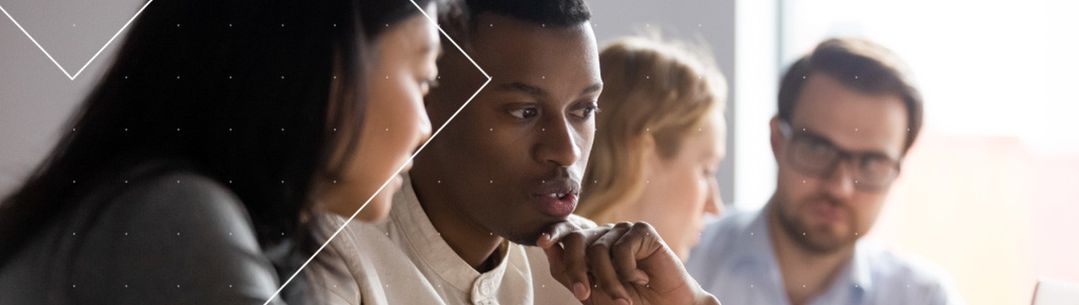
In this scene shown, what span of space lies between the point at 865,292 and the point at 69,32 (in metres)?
0.56

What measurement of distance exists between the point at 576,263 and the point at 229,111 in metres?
0.24

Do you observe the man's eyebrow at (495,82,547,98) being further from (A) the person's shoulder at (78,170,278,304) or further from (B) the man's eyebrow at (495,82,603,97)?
(A) the person's shoulder at (78,170,278,304)

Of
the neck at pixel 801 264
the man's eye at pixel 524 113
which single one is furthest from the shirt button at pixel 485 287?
the neck at pixel 801 264

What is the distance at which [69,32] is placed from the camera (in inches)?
30.1

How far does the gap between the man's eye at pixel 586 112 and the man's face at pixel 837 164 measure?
0.46 feet

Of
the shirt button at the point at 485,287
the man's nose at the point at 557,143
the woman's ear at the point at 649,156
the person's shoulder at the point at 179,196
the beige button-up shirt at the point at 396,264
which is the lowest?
the shirt button at the point at 485,287

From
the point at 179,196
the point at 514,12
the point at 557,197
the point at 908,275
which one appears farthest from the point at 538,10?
the point at 908,275

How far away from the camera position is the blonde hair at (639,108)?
0.81m

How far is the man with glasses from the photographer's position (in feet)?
2.82

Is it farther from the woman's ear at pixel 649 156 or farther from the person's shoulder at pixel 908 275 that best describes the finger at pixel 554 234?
the person's shoulder at pixel 908 275

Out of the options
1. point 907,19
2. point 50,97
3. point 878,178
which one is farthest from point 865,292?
point 50,97

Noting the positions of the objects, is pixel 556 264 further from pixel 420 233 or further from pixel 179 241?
pixel 179 241

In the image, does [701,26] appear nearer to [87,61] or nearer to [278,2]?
[278,2]

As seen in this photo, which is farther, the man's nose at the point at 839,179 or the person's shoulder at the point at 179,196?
the man's nose at the point at 839,179
